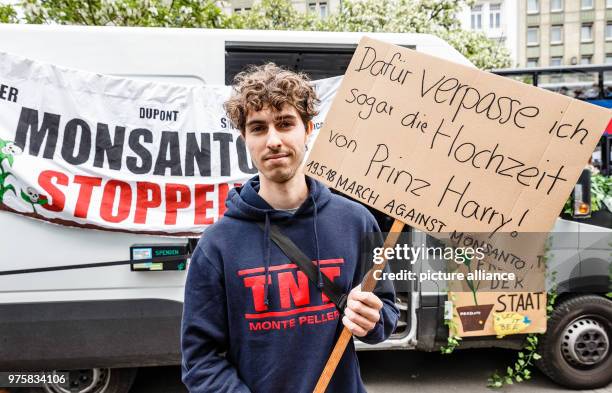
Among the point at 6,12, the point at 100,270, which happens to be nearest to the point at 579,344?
the point at 100,270

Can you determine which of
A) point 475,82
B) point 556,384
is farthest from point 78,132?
point 556,384

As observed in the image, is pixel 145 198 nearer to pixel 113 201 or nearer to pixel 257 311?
pixel 113 201

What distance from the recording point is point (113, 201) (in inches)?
115

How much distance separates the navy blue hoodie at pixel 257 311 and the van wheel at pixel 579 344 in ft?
9.29

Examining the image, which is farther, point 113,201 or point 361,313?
point 113,201

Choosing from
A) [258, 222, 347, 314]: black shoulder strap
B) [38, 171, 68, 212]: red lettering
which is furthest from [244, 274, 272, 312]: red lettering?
[38, 171, 68, 212]: red lettering

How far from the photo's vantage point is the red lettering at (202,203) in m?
3.04

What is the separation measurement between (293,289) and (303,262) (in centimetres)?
9

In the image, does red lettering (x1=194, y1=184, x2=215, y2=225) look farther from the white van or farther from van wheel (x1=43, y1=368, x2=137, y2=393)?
van wheel (x1=43, y1=368, x2=137, y2=393)

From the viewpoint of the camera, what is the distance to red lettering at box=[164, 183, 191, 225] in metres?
3.01

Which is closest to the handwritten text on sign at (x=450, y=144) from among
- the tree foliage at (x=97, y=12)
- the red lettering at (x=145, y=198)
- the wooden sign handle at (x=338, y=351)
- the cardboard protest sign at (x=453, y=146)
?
the cardboard protest sign at (x=453, y=146)

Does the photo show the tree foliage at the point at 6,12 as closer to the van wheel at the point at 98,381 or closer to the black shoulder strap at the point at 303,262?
the van wheel at the point at 98,381

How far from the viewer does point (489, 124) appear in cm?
141

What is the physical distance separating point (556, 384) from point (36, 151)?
4479mm
